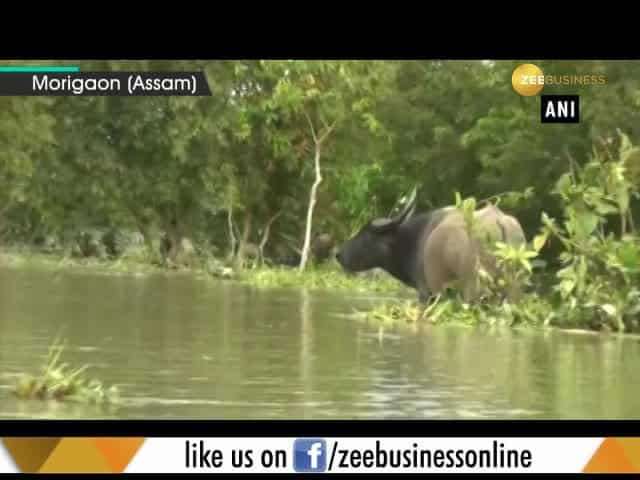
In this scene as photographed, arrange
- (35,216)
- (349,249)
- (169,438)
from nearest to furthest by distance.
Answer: (169,438) < (35,216) < (349,249)

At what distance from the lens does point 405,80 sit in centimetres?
1059

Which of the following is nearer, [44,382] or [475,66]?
[44,382]

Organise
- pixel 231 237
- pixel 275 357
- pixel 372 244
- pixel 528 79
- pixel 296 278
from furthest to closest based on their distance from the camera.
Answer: pixel 372 244
pixel 296 278
pixel 231 237
pixel 275 357
pixel 528 79

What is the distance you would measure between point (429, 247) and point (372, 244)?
32.4 inches

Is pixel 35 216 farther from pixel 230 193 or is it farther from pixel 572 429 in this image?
pixel 572 429

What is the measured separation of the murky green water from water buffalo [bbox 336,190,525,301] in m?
0.84

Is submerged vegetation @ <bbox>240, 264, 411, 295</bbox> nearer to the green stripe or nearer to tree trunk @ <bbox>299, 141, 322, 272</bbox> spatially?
tree trunk @ <bbox>299, 141, 322, 272</bbox>

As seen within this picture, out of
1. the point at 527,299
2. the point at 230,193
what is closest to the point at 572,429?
the point at 230,193

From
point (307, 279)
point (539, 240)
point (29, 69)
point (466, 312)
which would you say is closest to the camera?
point (29, 69)

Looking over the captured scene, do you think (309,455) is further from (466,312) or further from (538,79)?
(466,312)

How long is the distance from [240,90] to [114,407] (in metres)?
2.72

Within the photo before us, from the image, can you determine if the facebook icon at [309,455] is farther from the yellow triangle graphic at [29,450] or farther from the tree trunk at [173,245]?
the tree trunk at [173,245]

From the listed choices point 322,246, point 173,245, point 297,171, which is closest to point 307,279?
point 322,246

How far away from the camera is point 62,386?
31.2ft
